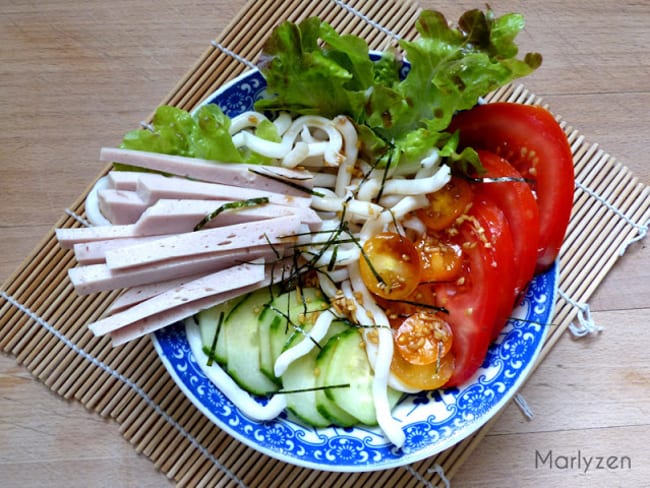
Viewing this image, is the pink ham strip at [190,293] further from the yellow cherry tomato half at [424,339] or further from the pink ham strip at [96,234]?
the yellow cherry tomato half at [424,339]

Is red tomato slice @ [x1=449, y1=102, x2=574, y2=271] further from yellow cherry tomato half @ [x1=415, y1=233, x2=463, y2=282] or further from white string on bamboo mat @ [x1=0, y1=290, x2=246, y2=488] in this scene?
white string on bamboo mat @ [x1=0, y1=290, x2=246, y2=488]

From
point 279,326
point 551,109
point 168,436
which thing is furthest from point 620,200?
point 168,436

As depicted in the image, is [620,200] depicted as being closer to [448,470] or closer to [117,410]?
[448,470]

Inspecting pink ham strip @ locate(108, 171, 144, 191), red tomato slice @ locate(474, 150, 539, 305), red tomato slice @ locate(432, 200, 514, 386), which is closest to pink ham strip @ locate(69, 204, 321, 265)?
pink ham strip @ locate(108, 171, 144, 191)

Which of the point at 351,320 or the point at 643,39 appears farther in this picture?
the point at 643,39

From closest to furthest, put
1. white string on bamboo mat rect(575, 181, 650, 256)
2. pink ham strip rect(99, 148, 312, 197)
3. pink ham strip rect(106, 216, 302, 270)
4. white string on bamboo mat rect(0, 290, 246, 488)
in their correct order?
1. pink ham strip rect(106, 216, 302, 270)
2. pink ham strip rect(99, 148, 312, 197)
3. white string on bamboo mat rect(0, 290, 246, 488)
4. white string on bamboo mat rect(575, 181, 650, 256)

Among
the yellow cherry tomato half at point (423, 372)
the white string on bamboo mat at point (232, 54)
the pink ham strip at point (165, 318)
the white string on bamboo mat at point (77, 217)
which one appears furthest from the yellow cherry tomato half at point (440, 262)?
the white string on bamboo mat at point (77, 217)

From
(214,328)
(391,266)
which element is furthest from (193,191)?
(391,266)
